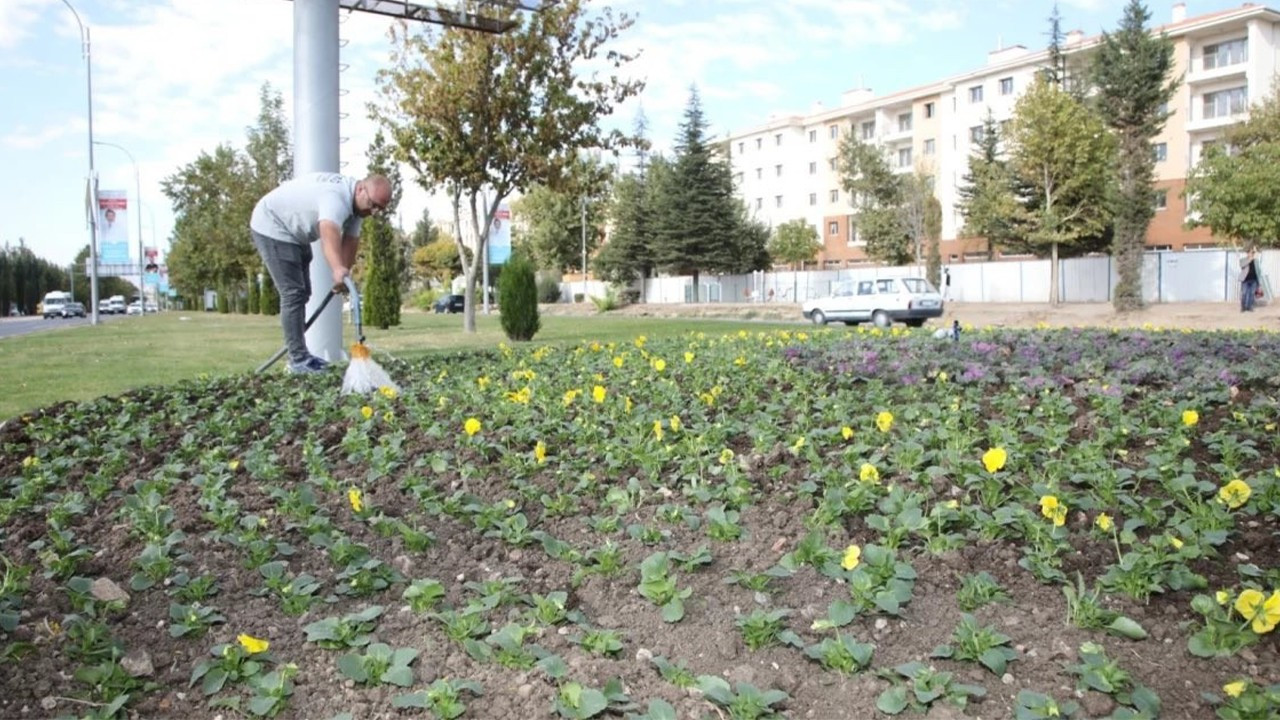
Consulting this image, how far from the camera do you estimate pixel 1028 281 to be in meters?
39.5

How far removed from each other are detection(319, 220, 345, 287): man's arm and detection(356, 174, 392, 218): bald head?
31cm

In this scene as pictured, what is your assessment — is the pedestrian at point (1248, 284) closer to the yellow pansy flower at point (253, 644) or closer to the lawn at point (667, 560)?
the lawn at point (667, 560)

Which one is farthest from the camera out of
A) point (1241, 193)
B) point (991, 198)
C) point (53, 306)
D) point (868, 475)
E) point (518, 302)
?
point (53, 306)

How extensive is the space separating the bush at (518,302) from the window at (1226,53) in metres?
40.6

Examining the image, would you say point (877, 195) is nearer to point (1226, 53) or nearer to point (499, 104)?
point (1226, 53)

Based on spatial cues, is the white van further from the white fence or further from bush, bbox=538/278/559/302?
the white fence

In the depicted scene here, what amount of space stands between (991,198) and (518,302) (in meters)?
29.3

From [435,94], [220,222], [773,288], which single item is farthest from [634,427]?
[773,288]

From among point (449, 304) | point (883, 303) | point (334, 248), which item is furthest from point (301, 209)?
point (449, 304)

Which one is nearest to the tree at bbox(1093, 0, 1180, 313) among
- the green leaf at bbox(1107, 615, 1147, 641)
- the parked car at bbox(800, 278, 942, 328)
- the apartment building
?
the apartment building

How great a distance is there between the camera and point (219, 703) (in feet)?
6.41

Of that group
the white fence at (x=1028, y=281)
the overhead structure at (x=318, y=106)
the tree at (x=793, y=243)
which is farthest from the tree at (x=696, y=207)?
the overhead structure at (x=318, y=106)

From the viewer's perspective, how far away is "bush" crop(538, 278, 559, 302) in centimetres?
5391

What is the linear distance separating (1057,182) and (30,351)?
35.3 metres
